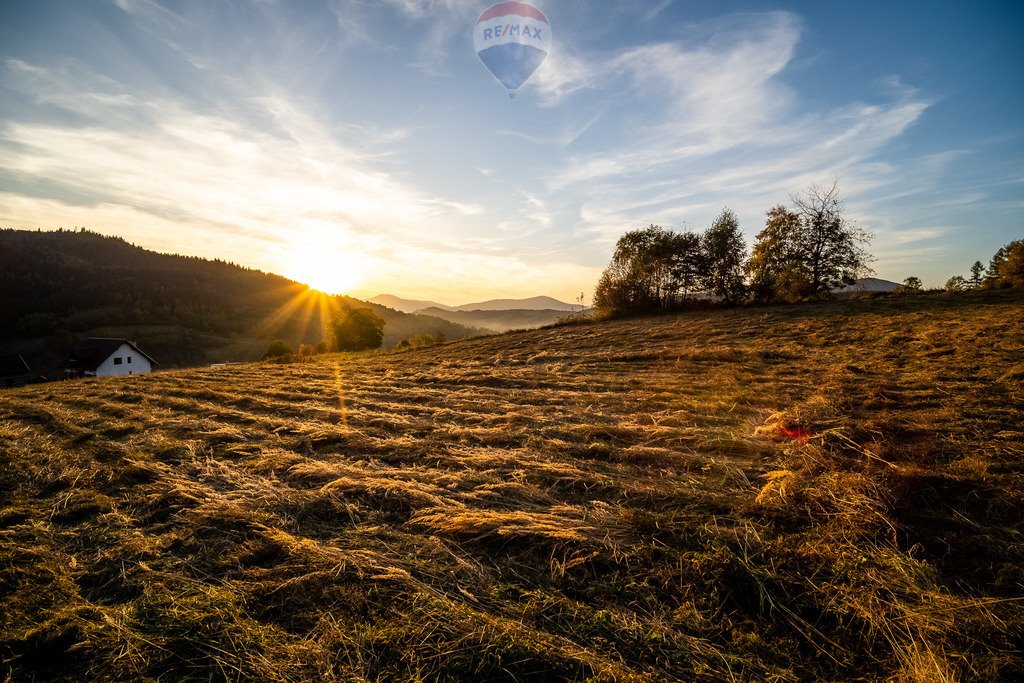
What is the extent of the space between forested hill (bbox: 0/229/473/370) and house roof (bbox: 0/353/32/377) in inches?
923

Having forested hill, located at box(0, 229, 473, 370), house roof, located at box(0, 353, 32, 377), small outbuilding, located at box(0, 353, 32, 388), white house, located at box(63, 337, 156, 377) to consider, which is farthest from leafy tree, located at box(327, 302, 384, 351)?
house roof, located at box(0, 353, 32, 377)

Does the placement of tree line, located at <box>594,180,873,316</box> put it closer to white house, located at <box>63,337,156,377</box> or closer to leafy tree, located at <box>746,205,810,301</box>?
leafy tree, located at <box>746,205,810,301</box>

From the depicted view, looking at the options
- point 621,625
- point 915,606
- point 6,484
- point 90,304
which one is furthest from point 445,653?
point 90,304

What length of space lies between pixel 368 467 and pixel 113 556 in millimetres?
2285

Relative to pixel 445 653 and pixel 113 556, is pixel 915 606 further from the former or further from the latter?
pixel 113 556

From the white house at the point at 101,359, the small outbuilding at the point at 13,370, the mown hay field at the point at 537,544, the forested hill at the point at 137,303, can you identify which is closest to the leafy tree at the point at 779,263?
the mown hay field at the point at 537,544

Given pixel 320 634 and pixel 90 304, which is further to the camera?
pixel 90 304

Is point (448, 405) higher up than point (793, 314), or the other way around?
point (793, 314)

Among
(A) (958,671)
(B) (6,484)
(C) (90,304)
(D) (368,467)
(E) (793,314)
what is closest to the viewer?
(A) (958,671)

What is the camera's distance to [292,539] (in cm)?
326

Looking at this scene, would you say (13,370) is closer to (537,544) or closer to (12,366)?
(12,366)

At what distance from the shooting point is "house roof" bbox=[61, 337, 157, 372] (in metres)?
49.1

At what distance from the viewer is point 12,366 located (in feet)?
150

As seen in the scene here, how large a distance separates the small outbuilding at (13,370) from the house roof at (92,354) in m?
4.27
